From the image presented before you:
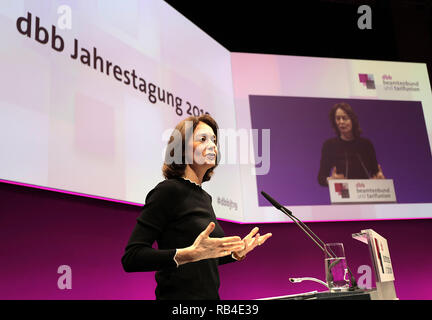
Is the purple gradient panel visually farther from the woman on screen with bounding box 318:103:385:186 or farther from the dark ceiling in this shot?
the dark ceiling

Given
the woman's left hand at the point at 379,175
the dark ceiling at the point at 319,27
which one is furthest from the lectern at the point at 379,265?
the dark ceiling at the point at 319,27

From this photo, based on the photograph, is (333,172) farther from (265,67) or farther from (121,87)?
(121,87)

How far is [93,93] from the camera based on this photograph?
7.27ft

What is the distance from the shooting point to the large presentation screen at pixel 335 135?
3.63 metres

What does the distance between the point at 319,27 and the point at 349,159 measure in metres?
1.43

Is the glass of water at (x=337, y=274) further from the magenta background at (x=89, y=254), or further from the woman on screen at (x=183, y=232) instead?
the magenta background at (x=89, y=254)

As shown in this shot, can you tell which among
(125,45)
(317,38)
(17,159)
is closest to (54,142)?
(17,159)

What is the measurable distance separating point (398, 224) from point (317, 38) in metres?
1.97

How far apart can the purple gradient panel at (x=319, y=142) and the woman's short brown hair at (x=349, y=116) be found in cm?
4

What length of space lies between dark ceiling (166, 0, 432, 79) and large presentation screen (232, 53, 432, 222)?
28cm

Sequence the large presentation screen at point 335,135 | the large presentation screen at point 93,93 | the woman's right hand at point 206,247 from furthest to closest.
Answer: the large presentation screen at point 335,135
the large presentation screen at point 93,93
the woman's right hand at point 206,247

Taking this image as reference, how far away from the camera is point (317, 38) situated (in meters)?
4.29

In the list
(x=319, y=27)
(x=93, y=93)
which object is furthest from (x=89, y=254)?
(x=319, y=27)

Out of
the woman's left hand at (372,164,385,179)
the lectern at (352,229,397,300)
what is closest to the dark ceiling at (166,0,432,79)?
the woman's left hand at (372,164,385,179)
